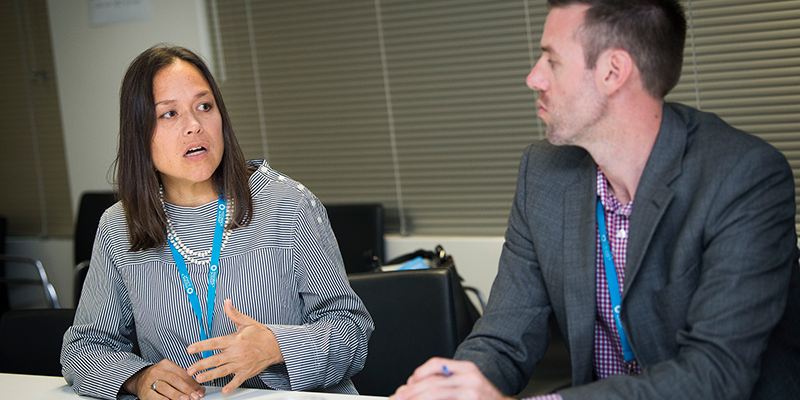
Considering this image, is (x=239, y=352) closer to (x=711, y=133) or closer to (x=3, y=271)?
(x=711, y=133)

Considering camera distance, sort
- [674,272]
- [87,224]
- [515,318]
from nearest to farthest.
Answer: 1. [674,272]
2. [515,318]
3. [87,224]

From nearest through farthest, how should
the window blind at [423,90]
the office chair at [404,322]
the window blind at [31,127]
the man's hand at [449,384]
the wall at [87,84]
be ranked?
the man's hand at [449,384] → the office chair at [404,322] → the window blind at [423,90] → the wall at [87,84] → the window blind at [31,127]

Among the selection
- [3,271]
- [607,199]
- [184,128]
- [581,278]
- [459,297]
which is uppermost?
[184,128]

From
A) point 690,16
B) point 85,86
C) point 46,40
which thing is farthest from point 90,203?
point 690,16

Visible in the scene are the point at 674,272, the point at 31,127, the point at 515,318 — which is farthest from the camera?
the point at 31,127

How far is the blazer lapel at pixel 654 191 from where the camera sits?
138cm

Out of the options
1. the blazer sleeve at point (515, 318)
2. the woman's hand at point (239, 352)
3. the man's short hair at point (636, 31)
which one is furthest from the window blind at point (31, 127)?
the man's short hair at point (636, 31)

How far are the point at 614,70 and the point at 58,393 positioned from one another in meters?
1.44

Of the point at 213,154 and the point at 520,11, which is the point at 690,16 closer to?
the point at 520,11

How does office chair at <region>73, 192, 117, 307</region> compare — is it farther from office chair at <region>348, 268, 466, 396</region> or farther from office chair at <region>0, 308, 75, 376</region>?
office chair at <region>348, 268, 466, 396</region>


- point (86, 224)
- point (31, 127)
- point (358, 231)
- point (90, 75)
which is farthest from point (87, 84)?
point (358, 231)

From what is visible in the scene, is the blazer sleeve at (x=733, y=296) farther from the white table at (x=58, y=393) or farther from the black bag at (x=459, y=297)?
the black bag at (x=459, y=297)

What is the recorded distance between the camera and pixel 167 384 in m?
1.56

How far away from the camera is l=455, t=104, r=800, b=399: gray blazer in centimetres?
126
